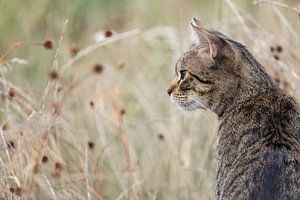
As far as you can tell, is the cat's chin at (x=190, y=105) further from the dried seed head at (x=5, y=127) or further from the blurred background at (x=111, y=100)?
the dried seed head at (x=5, y=127)

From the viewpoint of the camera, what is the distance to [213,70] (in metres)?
5.06

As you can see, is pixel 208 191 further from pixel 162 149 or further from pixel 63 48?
pixel 63 48

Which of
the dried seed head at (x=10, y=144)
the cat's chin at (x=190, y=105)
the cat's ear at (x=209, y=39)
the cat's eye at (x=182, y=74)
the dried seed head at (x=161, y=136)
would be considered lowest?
the dried seed head at (x=161, y=136)

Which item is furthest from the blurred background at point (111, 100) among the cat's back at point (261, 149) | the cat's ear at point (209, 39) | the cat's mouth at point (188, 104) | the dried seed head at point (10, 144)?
the cat's back at point (261, 149)

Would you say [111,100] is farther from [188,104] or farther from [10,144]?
[10,144]

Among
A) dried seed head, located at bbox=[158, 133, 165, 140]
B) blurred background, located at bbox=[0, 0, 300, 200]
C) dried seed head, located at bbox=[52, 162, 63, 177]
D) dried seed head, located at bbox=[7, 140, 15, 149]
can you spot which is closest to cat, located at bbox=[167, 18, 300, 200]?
blurred background, located at bbox=[0, 0, 300, 200]

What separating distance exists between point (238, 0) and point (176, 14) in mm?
762

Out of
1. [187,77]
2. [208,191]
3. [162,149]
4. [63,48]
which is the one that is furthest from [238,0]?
[187,77]

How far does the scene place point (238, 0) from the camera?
838 cm

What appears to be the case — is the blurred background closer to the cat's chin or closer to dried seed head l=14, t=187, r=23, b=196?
dried seed head l=14, t=187, r=23, b=196

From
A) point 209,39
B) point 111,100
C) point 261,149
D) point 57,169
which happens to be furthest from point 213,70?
point 57,169

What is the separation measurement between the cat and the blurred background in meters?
0.43

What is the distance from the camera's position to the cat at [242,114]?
181 inches

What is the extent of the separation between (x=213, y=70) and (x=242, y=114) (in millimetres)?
250
